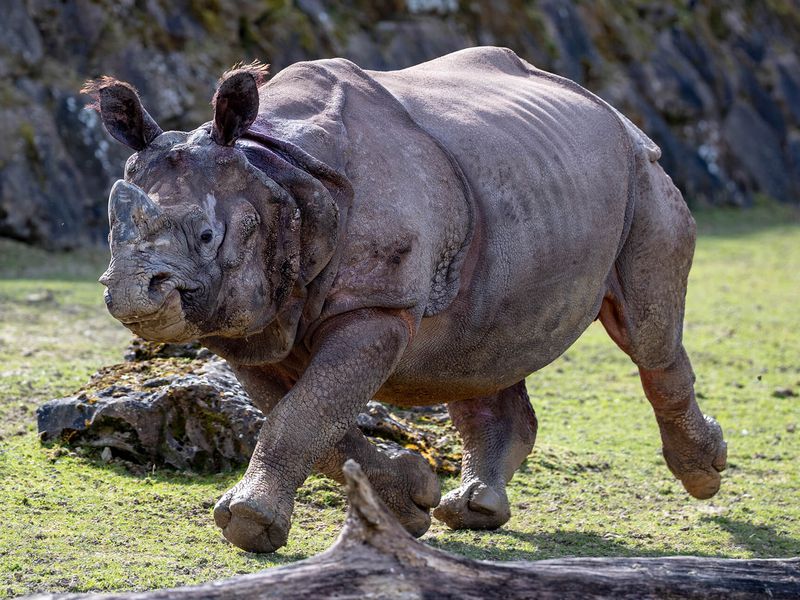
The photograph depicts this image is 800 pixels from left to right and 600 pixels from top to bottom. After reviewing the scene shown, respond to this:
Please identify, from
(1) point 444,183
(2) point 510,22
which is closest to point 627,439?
(1) point 444,183

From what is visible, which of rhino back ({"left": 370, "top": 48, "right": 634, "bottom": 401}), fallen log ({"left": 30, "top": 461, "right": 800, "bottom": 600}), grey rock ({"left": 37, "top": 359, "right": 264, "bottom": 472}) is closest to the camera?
fallen log ({"left": 30, "top": 461, "right": 800, "bottom": 600})

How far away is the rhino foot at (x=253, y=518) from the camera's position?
4082 millimetres

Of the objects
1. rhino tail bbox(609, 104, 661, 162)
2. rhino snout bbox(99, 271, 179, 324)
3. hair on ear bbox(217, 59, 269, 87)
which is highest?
hair on ear bbox(217, 59, 269, 87)

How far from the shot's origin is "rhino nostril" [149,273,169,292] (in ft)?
13.0

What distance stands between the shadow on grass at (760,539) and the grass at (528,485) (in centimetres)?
1

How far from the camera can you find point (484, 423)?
19.5ft

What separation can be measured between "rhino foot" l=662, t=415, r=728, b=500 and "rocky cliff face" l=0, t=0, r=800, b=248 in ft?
24.9

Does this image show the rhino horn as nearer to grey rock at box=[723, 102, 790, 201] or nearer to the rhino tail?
the rhino tail

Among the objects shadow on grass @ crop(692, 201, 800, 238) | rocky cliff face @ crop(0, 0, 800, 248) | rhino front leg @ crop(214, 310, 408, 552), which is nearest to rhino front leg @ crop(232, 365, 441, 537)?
rhino front leg @ crop(214, 310, 408, 552)

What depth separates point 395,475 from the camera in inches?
192

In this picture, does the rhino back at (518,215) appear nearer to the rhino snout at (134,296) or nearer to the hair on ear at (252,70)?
the hair on ear at (252,70)

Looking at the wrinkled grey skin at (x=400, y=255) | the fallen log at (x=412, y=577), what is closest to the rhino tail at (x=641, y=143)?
the wrinkled grey skin at (x=400, y=255)

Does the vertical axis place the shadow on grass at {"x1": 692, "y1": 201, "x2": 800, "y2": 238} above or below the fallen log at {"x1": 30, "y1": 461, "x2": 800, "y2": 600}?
below

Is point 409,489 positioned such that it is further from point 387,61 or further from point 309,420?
point 387,61
